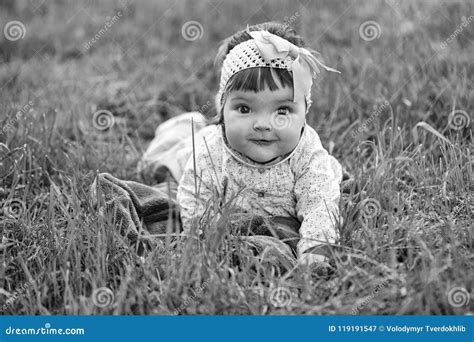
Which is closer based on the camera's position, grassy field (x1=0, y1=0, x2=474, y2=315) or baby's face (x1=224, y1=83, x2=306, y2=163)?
grassy field (x1=0, y1=0, x2=474, y2=315)

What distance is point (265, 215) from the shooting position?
107 inches

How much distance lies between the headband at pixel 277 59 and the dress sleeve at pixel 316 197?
302 mm

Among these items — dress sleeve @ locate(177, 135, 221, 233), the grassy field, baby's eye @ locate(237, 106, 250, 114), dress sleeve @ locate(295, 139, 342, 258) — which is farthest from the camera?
dress sleeve @ locate(177, 135, 221, 233)

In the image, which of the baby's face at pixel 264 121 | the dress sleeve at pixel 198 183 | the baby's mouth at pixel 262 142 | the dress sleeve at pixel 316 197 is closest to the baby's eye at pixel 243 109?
the baby's face at pixel 264 121

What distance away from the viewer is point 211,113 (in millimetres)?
3928

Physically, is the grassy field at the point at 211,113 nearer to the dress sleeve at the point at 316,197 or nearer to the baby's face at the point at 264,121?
the dress sleeve at the point at 316,197

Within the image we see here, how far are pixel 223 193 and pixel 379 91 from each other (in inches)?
56.8

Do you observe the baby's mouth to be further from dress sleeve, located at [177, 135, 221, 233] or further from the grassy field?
the grassy field

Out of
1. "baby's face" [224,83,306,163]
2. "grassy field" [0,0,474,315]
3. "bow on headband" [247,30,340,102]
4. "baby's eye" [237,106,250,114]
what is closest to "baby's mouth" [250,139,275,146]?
"baby's face" [224,83,306,163]

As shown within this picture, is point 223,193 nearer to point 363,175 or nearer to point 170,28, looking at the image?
point 363,175

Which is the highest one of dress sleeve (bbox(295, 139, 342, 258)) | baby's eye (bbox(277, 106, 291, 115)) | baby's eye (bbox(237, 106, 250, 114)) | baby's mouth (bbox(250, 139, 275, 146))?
baby's eye (bbox(237, 106, 250, 114))

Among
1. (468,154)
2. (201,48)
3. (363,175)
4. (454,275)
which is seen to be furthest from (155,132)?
(454,275)

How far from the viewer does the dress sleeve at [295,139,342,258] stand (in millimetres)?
2438

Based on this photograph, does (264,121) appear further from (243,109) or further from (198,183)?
(198,183)
